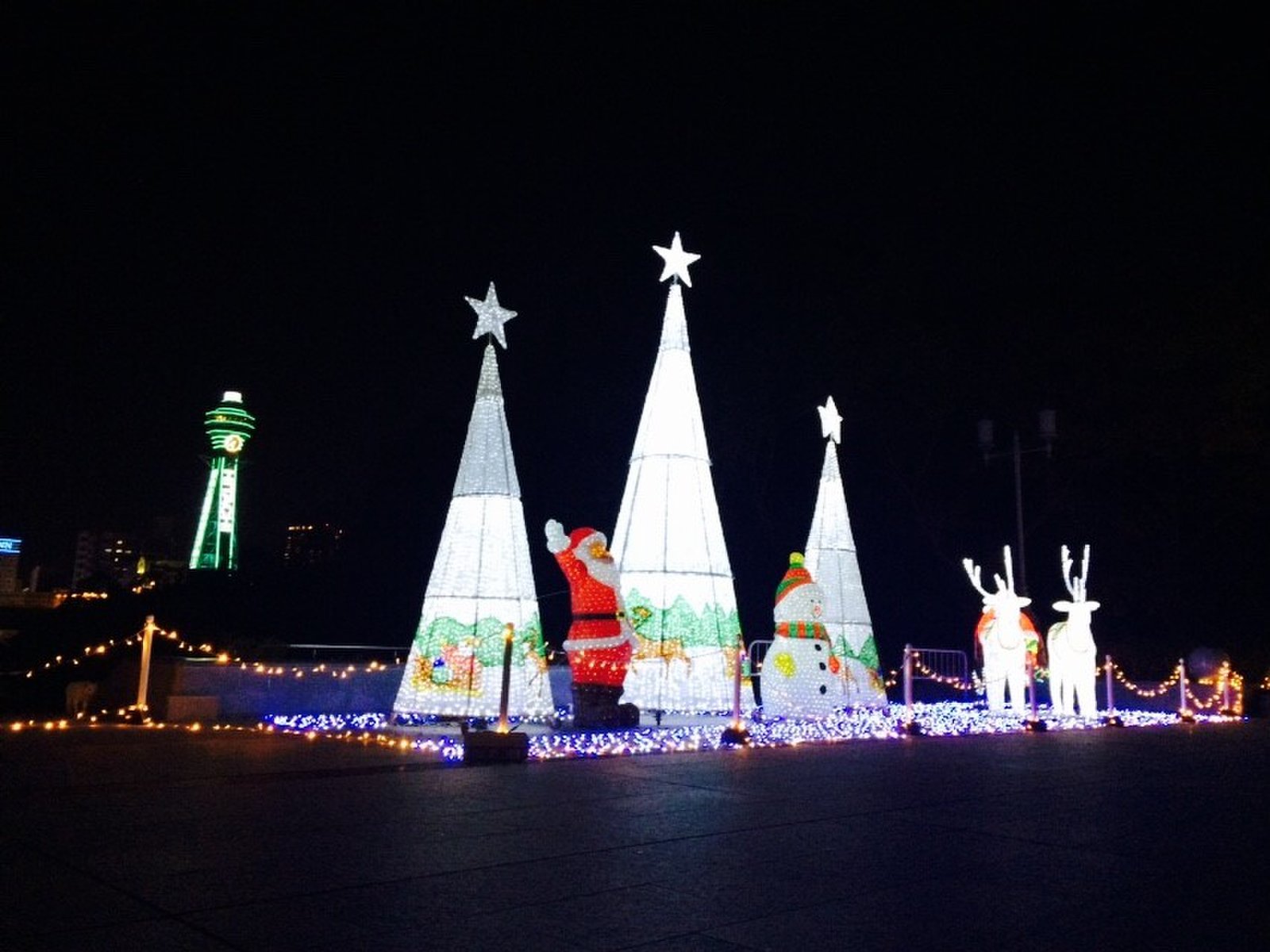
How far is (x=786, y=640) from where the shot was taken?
14.4 m

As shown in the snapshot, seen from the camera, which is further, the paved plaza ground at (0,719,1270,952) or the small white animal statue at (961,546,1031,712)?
the small white animal statue at (961,546,1031,712)

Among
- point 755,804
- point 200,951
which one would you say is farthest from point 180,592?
point 200,951

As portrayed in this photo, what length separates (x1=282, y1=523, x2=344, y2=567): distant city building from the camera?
1136 inches

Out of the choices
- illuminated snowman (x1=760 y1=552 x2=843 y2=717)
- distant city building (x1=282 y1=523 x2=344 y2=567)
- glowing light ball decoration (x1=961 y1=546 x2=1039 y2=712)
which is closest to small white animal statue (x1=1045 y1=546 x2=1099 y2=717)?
glowing light ball decoration (x1=961 y1=546 x2=1039 y2=712)

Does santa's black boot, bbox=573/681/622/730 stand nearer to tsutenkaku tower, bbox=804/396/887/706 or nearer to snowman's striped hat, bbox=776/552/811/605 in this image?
snowman's striped hat, bbox=776/552/811/605

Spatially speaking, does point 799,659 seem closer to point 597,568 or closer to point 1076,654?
point 597,568

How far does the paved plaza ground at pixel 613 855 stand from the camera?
339 centimetres

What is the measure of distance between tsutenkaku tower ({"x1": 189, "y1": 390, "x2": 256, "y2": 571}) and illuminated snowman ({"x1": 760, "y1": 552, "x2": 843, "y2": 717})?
80450 mm

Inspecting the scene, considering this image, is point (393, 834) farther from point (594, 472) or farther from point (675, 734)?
point (594, 472)

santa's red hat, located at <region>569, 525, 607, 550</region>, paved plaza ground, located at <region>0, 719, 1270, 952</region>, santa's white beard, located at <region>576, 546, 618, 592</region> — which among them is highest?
santa's red hat, located at <region>569, 525, 607, 550</region>

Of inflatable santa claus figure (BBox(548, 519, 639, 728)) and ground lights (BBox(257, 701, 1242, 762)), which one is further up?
inflatable santa claus figure (BBox(548, 519, 639, 728))

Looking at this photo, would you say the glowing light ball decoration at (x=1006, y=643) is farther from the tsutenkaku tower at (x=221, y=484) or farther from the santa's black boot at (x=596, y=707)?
the tsutenkaku tower at (x=221, y=484)

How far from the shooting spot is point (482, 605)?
12023 mm

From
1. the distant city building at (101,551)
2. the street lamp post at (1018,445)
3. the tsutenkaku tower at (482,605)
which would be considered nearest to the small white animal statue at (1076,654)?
the street lamp post at (1018,445)
